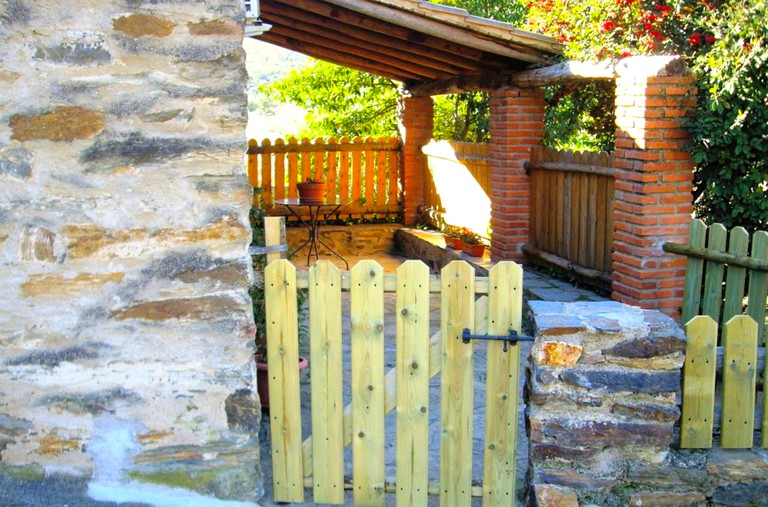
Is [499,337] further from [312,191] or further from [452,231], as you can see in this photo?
[452,231]

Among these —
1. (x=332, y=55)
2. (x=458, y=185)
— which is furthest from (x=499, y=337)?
(x=332, y=55)

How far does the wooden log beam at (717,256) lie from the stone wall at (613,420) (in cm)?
192

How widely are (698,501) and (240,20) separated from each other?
8.96 ft

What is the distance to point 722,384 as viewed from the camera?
385 cm

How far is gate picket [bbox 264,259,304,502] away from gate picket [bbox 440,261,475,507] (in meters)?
0.62

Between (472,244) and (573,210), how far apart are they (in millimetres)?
1895

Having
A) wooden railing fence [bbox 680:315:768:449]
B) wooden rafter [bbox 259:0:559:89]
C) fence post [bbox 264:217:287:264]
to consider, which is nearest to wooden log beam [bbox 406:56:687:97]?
wooden rafter [bbox 259:0:559:89]

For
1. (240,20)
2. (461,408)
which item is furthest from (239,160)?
(461,408)

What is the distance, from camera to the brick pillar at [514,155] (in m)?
8.97

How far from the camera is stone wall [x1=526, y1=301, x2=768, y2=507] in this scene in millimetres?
3682

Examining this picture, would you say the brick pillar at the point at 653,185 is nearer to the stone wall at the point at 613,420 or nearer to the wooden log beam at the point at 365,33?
the wooden log beam at the point at 365,33

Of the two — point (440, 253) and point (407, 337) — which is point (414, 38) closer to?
point (440, 253)

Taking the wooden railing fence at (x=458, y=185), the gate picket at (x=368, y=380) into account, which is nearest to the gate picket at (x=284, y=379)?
the gate picket at (x=368, y=380)

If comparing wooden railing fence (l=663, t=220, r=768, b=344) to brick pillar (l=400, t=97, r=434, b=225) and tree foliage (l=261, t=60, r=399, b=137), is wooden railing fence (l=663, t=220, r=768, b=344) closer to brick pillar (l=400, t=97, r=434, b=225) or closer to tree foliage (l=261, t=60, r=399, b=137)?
brick pillar (l=400, t=97, r=434, b=225)
